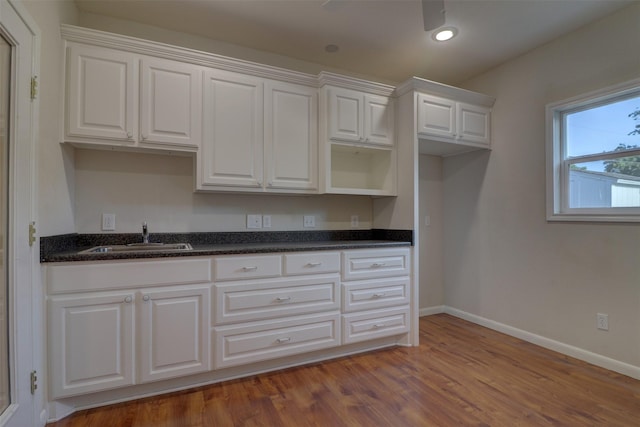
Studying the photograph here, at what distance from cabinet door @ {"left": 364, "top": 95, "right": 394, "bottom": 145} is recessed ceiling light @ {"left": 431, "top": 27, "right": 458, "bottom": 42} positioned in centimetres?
61

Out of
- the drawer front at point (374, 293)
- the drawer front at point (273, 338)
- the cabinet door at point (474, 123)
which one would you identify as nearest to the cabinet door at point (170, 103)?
the drawer front at point (273, 338)

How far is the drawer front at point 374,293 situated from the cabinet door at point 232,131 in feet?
3.71

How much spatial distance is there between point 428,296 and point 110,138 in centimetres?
341

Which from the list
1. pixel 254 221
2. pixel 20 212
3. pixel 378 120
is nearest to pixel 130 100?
pixel 20 212

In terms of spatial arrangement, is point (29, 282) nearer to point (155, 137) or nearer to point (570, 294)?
point (155, 137)

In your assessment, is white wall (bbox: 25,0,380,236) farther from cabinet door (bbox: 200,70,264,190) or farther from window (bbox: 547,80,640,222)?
window (bbox: 547,80,640,222)

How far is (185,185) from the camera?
8.14 ft

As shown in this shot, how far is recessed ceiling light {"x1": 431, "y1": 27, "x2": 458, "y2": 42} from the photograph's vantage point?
2479 millimetres

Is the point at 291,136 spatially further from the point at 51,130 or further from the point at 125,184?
the point at 51,130

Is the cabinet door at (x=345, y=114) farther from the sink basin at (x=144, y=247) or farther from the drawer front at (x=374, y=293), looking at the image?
the sink basin at (x=144, y=247)

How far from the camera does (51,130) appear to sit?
71.1 inches

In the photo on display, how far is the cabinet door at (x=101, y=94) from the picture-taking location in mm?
1962

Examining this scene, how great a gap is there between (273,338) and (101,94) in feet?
6.62

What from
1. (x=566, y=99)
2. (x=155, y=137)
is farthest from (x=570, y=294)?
(x=155, y=137)
